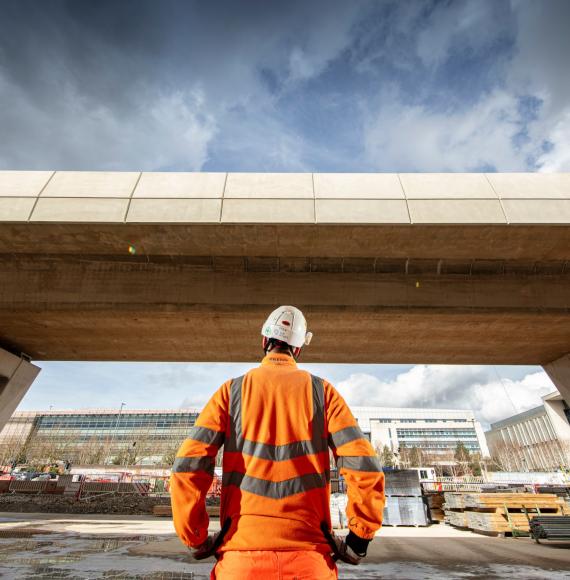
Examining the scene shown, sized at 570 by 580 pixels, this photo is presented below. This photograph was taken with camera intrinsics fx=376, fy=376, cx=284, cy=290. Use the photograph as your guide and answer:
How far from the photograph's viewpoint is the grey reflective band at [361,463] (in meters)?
1.73

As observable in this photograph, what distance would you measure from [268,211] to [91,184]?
4.22m

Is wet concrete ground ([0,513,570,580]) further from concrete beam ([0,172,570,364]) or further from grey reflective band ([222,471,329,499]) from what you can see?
concrete beam ([0,172,570,364])

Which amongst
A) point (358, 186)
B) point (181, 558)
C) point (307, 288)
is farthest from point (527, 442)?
point (181, 558)

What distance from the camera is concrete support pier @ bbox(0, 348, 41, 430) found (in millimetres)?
12205

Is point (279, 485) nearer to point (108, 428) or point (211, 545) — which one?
point (211, 545)

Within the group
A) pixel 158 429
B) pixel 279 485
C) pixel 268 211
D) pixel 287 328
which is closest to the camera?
pixel 279 485

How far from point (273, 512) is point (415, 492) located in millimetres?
14880

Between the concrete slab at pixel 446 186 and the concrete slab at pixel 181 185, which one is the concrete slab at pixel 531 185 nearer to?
the concrete slab at pixel 446 186

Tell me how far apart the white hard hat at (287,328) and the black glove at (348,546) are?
953 mm

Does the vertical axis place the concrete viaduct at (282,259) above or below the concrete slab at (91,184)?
below

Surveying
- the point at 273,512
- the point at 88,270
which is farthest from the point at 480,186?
the point at 88,270

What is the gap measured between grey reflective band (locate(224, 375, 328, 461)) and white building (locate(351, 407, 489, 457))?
102052 mm

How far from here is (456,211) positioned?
27.5 ft

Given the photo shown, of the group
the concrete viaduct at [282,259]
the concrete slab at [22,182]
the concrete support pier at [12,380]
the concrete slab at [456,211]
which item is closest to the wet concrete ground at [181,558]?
the concrete support pier at [12,380]
